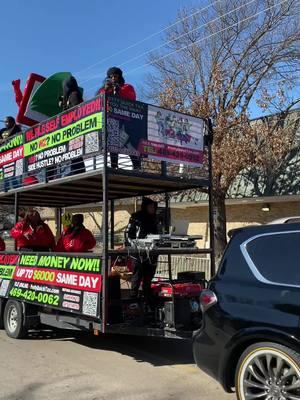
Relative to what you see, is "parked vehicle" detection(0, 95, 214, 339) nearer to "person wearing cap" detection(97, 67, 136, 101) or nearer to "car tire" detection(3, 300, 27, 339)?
"car tire" detection(3, 300, 27, 339)

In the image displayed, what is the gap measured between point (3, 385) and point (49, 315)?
226 cm

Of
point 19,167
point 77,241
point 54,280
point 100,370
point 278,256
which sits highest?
point 19,167

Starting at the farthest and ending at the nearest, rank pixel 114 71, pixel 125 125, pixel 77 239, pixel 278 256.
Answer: pixel 77 239, pixel 114 71, pixel 125 125, pixel 278 256

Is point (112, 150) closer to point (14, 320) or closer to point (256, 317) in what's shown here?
point (256, 317)

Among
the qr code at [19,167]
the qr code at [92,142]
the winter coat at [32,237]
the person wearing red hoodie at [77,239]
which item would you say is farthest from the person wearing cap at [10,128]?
the qr code at [92,142]

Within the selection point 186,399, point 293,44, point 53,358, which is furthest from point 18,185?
point 293,44

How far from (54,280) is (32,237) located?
1770 mm

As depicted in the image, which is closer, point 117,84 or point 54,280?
point 54,280

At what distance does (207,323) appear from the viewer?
5016 mm

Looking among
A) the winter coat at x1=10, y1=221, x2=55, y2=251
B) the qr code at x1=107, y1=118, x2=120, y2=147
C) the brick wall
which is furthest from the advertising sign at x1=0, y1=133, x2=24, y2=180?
the brick wall

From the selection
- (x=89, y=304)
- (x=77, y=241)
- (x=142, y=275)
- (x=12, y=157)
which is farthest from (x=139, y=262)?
(x=12, y=157)

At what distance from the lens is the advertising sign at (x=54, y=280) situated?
7.07 metres

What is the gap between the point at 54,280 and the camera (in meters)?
7.89

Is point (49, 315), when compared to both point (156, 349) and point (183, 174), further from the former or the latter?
point (183, 174)
